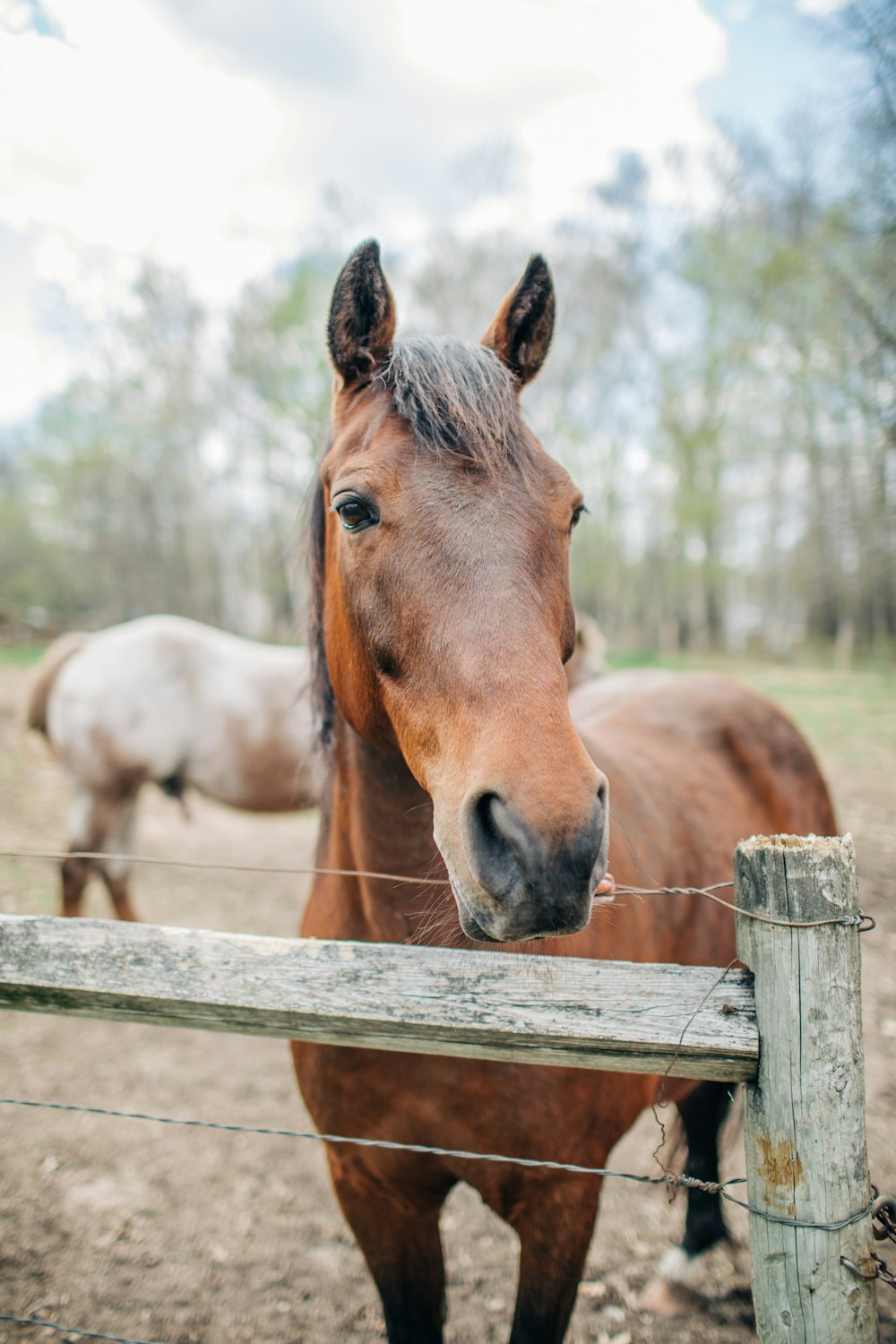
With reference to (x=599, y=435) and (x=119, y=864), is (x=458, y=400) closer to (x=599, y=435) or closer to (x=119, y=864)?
(x=119, y=864)

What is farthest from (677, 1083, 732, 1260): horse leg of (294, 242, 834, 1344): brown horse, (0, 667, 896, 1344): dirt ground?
(294, 242, 834, 1344): brown horse

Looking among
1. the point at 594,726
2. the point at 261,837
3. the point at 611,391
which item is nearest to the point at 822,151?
the point at 594,726

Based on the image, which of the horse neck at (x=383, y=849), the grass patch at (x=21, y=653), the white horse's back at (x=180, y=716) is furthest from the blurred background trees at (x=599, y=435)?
the horse neck at (x=383, y=849)

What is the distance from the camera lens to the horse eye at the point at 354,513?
140 centimetres

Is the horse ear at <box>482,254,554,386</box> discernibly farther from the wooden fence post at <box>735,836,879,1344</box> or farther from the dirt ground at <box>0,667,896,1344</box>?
the dirt ground at <box>0,667,896,1344</box>

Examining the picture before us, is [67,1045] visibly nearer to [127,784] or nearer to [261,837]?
[127,784]

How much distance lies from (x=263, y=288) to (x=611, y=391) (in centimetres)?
934

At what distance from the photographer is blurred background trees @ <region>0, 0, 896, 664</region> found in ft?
41.5

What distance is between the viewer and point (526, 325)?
1.77 meters

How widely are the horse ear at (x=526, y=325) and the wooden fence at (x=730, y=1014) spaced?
1.27 meters

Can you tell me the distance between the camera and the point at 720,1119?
2.84 meters

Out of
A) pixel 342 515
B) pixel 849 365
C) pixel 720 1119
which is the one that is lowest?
pixel 720 1119

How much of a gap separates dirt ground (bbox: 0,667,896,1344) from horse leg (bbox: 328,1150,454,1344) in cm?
79

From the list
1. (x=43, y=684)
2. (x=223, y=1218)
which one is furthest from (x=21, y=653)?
(x=223, y=1218)
